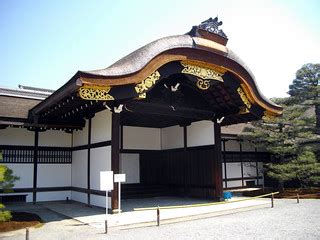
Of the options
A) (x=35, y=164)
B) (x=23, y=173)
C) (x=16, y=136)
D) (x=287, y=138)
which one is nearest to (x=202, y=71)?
(x=287, y=138)

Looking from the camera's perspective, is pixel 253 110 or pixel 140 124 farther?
pixel 140 124

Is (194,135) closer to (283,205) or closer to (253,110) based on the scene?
(253,110)

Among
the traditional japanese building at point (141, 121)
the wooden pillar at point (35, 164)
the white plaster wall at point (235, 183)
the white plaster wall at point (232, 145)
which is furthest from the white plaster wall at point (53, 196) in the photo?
the white plaster wall at point (232, 145)

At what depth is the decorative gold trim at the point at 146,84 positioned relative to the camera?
1167 centimetres

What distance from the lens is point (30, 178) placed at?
15625 mm

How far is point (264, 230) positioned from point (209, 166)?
7137 millimetres

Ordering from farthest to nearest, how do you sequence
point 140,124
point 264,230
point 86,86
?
1. point 140,124
2. point 86,86
3. point 264,230

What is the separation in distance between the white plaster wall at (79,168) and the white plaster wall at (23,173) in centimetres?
210

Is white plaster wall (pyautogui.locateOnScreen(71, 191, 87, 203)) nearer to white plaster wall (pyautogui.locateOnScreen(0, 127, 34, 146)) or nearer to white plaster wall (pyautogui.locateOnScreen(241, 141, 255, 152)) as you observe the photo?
white plaster wall (pyautogui.locateOnScreen(0, 127, 34, 146))

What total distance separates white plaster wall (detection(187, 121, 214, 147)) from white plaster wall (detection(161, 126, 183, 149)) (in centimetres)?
76

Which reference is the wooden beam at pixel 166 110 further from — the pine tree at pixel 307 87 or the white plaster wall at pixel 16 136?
the pine tree at pixel 307 87

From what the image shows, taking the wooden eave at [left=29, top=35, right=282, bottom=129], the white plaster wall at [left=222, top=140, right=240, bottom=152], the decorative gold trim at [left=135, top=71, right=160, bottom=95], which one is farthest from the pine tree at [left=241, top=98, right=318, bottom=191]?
the decorative gold trim at [left=135, top=71, right=160, bottom=95]

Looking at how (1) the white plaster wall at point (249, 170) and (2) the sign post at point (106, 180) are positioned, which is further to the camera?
(1) the white plaster wall at point (249, 170)

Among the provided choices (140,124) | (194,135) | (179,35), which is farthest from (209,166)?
(179,35)
